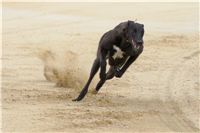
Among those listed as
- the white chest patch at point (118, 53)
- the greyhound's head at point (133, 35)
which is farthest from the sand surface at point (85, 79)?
the greyhound's head at point (133, 35)

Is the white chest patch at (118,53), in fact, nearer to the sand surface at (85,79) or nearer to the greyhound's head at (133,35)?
the greyhound's head at (133,35)

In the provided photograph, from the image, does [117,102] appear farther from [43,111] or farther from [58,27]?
[58,27]

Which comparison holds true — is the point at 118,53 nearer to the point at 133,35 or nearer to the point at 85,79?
the point at 133,35

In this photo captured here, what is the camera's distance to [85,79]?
9836 mm

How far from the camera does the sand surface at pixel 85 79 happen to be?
24.4ft

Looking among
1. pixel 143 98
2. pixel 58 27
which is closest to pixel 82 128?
pixel 143 98

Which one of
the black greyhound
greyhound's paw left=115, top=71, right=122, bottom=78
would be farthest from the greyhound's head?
greyhound's paw left=115, top=71, right=122, bottom=78

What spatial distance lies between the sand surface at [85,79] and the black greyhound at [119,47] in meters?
0.46

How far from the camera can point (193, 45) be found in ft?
51.9

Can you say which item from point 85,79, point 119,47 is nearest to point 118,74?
point 119,47

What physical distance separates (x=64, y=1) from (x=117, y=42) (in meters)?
15.6

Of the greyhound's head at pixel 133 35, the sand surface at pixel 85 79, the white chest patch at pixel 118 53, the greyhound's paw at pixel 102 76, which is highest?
the greyhound's head at pixel 133 35

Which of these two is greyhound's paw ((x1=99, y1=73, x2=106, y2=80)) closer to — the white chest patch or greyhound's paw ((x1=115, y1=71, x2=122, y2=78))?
greyhound's paw ((x1=115, y1=71, x2=122, y2=78))

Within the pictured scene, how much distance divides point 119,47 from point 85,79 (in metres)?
1.65
